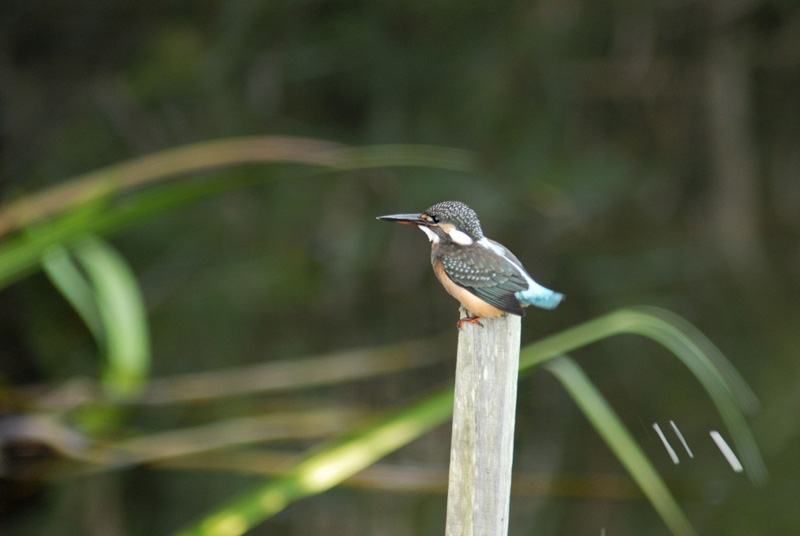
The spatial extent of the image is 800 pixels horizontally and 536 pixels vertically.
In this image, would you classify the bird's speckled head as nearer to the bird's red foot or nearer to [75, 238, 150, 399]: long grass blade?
the bird's red foot

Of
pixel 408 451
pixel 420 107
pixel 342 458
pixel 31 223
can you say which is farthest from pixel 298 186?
pixel 342 458

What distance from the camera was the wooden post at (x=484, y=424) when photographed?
1152 mm

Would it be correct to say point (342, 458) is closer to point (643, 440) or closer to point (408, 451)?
point (408, 451)

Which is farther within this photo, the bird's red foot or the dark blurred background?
the dark blurred background

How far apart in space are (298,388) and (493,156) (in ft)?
9.44

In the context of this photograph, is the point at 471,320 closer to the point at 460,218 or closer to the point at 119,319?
the point at 460,218

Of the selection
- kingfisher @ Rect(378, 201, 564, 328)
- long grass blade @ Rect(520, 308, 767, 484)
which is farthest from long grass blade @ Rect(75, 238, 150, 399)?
long grass blade @ Rect(520, 308, 767, 484)

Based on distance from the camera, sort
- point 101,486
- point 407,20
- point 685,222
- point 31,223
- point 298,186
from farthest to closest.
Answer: point 685,222 < point 407,20 < point 298,186 < point 101,486 < point 31,223

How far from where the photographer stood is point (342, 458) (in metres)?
1.42

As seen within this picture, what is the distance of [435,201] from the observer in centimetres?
549

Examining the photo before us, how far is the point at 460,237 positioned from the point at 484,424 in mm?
373

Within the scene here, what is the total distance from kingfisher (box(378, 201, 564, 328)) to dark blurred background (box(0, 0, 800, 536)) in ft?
6.30

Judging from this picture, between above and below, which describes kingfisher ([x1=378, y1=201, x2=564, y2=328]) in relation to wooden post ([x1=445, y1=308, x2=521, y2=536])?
above

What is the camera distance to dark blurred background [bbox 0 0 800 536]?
3.28m
